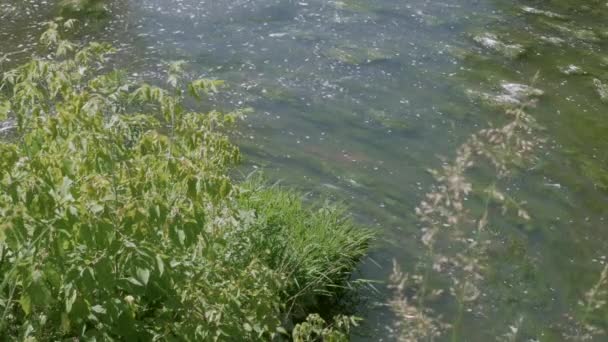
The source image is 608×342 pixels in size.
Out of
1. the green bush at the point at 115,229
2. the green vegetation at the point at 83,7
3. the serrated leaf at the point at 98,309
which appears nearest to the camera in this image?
the green bush at the point at 115,229

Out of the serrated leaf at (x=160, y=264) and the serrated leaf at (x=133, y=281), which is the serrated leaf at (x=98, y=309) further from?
the serrated leaf at (x=160, y=264)

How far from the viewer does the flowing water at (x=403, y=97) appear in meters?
5.00

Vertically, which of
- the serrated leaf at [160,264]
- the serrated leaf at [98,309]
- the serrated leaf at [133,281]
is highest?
the serrated leaf at [160,264]

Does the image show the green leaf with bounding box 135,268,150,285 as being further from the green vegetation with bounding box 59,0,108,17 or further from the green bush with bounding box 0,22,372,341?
the green vegetation with bounding box 59,0,108,17

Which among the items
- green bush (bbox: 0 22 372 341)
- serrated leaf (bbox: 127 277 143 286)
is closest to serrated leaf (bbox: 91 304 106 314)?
green bush (bbox: 0 22 372 341)

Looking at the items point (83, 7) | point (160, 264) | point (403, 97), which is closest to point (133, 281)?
point (160, 264)

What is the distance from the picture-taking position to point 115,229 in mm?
2533

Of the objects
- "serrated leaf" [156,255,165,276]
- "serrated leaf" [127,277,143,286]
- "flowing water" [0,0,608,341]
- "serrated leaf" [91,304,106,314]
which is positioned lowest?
"flowing water" [0,0,608,341]

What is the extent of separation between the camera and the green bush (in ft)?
8.18

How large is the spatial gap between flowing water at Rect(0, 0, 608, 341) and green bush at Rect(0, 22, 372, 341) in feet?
4.79

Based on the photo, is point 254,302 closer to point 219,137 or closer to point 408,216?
point 219,137

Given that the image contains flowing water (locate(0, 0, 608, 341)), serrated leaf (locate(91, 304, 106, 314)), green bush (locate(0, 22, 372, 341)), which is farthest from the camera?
flowing water (locate(0, 0, 608, 341))

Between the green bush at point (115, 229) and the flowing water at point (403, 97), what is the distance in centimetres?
146

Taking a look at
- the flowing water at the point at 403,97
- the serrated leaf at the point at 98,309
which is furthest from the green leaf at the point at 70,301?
the flowing water at the point at 403,97
